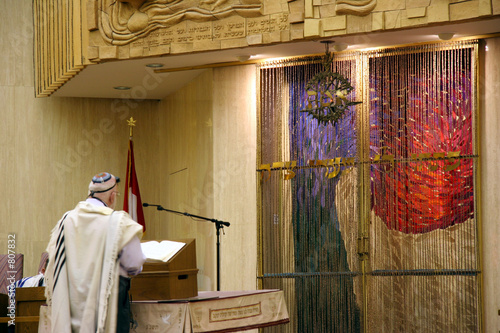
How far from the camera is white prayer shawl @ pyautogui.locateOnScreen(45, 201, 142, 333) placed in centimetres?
500

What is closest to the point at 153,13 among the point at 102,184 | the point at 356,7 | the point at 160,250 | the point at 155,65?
the point at 155,65

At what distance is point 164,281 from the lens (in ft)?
17.4

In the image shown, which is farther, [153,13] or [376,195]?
[153,13]

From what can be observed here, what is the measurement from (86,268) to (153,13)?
12.7 ft

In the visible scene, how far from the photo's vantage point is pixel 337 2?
731cm

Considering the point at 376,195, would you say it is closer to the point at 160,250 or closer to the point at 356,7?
the point at 356,7

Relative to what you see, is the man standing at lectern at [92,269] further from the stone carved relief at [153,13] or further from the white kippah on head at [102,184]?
the stone carved relief at [153,13]

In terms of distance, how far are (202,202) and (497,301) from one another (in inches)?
143

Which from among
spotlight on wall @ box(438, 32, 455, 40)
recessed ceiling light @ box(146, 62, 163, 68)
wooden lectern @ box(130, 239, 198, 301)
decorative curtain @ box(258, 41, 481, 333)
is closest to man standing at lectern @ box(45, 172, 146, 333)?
wooden lectern @ box(130, 239, 198, 301)

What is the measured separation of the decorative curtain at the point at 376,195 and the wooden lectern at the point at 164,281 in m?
2.94

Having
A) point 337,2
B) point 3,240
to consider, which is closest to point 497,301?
point 337,2

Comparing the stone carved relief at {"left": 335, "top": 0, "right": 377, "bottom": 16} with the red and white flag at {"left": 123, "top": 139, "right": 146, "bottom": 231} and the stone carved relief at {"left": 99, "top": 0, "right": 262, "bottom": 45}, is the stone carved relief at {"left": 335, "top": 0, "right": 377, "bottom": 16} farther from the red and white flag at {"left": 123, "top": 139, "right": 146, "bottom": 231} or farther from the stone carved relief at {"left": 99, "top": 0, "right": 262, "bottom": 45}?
the red and white flag at {"left": 123, "top": 139, "right": 146, "bottom": 231}

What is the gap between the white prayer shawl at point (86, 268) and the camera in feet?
16.4

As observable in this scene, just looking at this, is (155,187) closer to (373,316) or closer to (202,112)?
(202,112)
